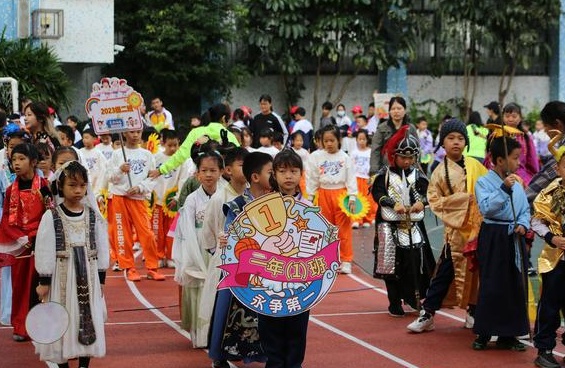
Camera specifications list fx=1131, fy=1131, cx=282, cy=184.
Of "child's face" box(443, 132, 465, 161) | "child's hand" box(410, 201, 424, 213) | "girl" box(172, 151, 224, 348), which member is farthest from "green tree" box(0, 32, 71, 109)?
"child's face" box(443, 132, 465, 161)

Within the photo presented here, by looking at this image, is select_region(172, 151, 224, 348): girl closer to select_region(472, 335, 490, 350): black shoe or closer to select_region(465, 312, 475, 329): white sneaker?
select_region(472, 335, 490, 350): black shoe

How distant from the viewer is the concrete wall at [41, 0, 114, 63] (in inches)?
1008

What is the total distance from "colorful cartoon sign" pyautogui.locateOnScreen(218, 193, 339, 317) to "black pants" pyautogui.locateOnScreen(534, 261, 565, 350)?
2016 mm

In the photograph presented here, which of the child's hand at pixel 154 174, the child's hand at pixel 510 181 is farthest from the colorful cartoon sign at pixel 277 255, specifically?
the child's hand at pixel 154 174

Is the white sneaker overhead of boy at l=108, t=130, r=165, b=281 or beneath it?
beneath

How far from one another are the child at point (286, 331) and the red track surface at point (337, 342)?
116 centimetres

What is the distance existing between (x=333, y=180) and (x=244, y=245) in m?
7.11

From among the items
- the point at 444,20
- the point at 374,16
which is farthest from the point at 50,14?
the point at 444,20

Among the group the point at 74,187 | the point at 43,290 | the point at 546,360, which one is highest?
the point at 74,187

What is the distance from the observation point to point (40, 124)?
36.8 feet

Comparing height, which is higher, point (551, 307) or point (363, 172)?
point (363, 172)

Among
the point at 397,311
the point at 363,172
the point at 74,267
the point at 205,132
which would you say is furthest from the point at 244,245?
the point at 363,172

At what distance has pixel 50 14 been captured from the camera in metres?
25.0

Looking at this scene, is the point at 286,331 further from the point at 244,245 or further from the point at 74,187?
the point at 74,187
